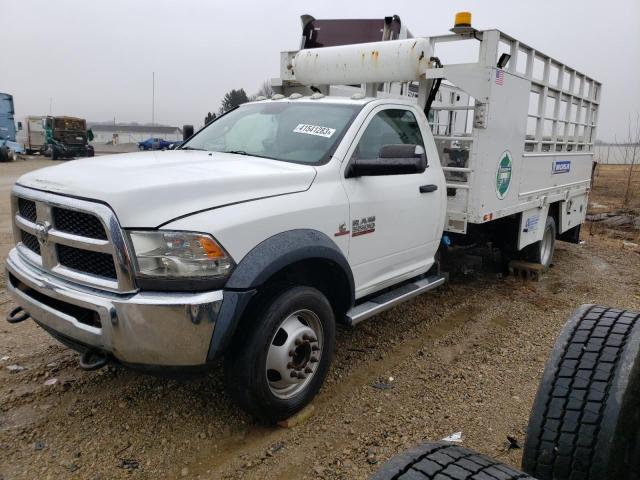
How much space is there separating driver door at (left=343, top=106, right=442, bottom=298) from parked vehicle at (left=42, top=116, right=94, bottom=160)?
2957 centimetres

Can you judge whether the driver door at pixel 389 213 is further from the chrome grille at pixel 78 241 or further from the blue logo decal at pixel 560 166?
the blue logo decal at pixel 560 166

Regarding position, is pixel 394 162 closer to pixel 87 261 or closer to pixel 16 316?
pixel 87 261

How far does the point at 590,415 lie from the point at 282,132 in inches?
110

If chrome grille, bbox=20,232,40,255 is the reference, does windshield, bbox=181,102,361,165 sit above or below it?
above

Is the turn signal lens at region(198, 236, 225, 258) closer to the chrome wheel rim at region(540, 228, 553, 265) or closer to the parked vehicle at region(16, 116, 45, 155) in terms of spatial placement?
the chrome wheel rim at region(540, 228, 553, 265)

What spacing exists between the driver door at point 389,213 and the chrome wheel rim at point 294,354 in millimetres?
573

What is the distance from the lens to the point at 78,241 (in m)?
2.65

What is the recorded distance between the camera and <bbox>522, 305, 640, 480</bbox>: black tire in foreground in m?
1.72

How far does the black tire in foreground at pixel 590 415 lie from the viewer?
1.72m

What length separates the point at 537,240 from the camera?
6434 mm

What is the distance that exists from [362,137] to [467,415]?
2.02m

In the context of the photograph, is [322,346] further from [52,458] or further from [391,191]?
[52,458]

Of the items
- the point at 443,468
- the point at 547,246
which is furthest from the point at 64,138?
the point at 443,468

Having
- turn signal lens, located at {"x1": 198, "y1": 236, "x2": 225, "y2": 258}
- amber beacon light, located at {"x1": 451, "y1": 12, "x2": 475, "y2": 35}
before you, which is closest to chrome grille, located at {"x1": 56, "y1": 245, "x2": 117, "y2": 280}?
turn signal lens, located at {"x1": 198, "y1": 236, "x2": 225, "y2": 258}
